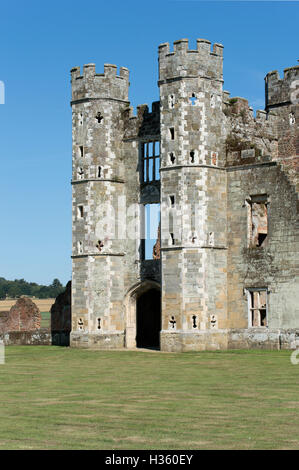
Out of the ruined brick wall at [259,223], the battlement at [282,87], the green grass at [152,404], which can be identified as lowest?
the green grass at [152,404]

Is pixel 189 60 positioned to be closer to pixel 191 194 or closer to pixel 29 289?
pixel 191 194

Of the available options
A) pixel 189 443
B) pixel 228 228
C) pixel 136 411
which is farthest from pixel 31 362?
pixel 189 443

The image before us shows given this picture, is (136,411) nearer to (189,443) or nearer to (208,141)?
(189,443)

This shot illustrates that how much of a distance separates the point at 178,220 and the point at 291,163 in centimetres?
686

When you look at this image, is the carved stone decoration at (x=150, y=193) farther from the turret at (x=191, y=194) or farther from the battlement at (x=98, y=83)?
the battlement at (x=98, y=83)

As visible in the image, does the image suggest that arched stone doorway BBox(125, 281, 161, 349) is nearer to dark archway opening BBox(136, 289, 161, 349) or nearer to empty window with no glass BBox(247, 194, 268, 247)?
dark archway opening BBox(136, 289, 161, 349)

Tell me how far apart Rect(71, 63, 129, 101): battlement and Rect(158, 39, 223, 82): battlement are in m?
3.44

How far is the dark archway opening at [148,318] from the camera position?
3884cm

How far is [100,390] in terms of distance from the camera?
1938cm

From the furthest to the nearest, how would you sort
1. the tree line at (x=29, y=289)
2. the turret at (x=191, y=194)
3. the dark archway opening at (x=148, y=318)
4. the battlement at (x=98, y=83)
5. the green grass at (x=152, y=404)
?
the tree line at (x=29, y=289) → the dark archway opening at (x=148, y=318) → the battlement at (x=98, y=83) → the turret at (x=191, y=194) → the green grass at (x=152, y=404)

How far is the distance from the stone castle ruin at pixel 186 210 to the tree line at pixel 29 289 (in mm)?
130718

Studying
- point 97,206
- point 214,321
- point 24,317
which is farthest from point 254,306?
point 24,317

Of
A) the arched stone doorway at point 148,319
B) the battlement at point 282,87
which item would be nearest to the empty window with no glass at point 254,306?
the arched stone doorway at point 148,319

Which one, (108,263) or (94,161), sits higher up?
(94,161)
